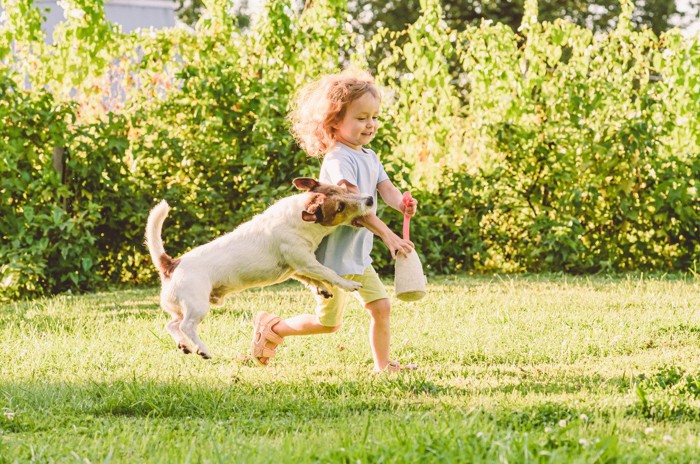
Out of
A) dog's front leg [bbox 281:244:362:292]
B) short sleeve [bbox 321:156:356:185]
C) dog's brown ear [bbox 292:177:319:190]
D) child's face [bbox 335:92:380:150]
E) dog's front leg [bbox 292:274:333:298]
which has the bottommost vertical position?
dog's front leg [bbox 292:274:333:298]

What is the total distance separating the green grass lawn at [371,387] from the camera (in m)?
3.18

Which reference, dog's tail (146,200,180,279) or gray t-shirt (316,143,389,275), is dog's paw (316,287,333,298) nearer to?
gray t-shirt (316,143,389,275)

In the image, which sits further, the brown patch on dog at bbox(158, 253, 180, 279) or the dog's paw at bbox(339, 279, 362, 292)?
the brown patch on dog at bbox(158, 253, 180, 279)

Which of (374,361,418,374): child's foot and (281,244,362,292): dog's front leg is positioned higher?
(281,244,362,292): dog's front leg

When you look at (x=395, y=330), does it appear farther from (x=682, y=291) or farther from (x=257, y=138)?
(x=257, y=138)

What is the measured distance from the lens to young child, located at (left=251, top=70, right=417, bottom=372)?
4.65 metres

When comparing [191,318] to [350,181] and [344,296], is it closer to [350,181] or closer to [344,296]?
[344,296]

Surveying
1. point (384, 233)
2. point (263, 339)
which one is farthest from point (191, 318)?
point (384, 233)

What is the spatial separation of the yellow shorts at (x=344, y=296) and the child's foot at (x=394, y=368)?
327mm

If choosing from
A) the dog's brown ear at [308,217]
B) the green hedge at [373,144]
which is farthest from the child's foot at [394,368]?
the green hedge at [373,144]

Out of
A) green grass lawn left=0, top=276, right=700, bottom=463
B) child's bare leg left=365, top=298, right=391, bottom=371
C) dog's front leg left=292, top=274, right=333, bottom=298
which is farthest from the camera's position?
child's bare leg left=365, top=298, right=391, bottom=371

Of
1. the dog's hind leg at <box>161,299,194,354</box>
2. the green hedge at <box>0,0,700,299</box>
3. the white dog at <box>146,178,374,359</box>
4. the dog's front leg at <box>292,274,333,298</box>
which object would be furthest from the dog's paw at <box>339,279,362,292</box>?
the green hedge at <box>0,0,700,299</box>

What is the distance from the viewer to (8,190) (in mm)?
7938

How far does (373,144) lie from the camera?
8.42 m
